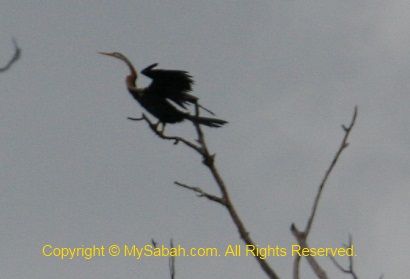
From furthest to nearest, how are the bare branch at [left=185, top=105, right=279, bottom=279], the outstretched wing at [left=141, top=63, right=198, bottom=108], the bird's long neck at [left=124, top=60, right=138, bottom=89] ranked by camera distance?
the bird's long neck at [left=124, top=60, right=138, bottom=89] → the outstretched wing at [left=141, top=63, right=198, bottom=108] → the bare branch at [left=185, top=105, right=279, bottom=279]

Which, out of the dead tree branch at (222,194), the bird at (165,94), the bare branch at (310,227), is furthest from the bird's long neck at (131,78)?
the bare branch at (310,227)

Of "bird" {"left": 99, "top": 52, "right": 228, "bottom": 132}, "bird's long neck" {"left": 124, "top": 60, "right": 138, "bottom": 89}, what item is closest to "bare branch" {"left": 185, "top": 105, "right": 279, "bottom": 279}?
"bird" {"left": 99, "top": 52, "right": 228, "bottom": 132}

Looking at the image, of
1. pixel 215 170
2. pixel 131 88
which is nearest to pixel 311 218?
pixel 215 170

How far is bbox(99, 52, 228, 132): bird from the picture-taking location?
777 centimetres

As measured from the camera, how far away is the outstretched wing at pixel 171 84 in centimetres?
773

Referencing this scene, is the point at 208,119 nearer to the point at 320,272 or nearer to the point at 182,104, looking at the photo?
the point at 182,104

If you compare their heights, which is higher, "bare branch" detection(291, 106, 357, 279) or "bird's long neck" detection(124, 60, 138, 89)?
"bird's long neck" detection(124, 60, 138, 89)

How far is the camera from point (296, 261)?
397 cm

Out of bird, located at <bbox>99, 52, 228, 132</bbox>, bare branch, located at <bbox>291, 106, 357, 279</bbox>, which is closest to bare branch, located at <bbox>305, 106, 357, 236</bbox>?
bare branch, located at <bbox>291, 106, 357, 279</bbox>

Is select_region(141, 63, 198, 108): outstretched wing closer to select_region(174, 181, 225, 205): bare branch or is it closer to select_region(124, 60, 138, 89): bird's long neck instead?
select_region(124, 60, 138, 89): bird's long neck

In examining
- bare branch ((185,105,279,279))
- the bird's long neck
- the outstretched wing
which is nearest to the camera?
bare branch ((185,105,279,279))

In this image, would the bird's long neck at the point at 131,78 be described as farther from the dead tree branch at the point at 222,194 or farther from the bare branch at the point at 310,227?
the bare branch at the point at 310,227

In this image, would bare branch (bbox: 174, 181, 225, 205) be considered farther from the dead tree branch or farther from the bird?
the bird

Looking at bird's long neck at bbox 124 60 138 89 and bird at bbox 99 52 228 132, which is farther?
bird's long neck at bbox 124 60 138 89
